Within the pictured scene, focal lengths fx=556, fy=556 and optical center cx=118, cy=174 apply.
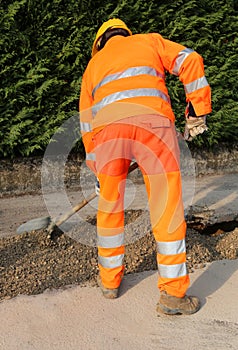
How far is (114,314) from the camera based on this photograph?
3.71 meters

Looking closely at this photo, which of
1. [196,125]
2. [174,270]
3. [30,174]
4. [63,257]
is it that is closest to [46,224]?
[63,257]

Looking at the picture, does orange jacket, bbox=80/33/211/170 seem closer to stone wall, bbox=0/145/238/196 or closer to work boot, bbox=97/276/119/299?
work boot, bbox=97/276/119/299

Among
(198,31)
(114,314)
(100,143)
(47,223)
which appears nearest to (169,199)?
(100,143)

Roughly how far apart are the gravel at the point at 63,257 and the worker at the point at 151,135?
590mm

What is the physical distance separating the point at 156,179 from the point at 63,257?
1276 mm

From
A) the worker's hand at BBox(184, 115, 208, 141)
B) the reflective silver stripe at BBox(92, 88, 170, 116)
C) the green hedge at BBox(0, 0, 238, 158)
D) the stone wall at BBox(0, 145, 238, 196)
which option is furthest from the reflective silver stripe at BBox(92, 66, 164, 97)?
the stone wall at BBox(0, 145, 238, 196)

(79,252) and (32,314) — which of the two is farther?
(79,252)

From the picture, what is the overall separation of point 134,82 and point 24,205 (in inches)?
124

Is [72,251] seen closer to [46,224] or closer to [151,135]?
[46,224]

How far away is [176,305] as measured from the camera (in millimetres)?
3684

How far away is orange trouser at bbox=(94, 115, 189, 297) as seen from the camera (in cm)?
367

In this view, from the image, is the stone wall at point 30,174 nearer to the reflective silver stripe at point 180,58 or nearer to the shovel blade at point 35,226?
the shovel blade at point 35,226

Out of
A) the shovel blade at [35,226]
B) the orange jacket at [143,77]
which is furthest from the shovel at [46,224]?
the orange jacket at [143,77]

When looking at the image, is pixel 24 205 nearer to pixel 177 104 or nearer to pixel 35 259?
pixel 35 259
